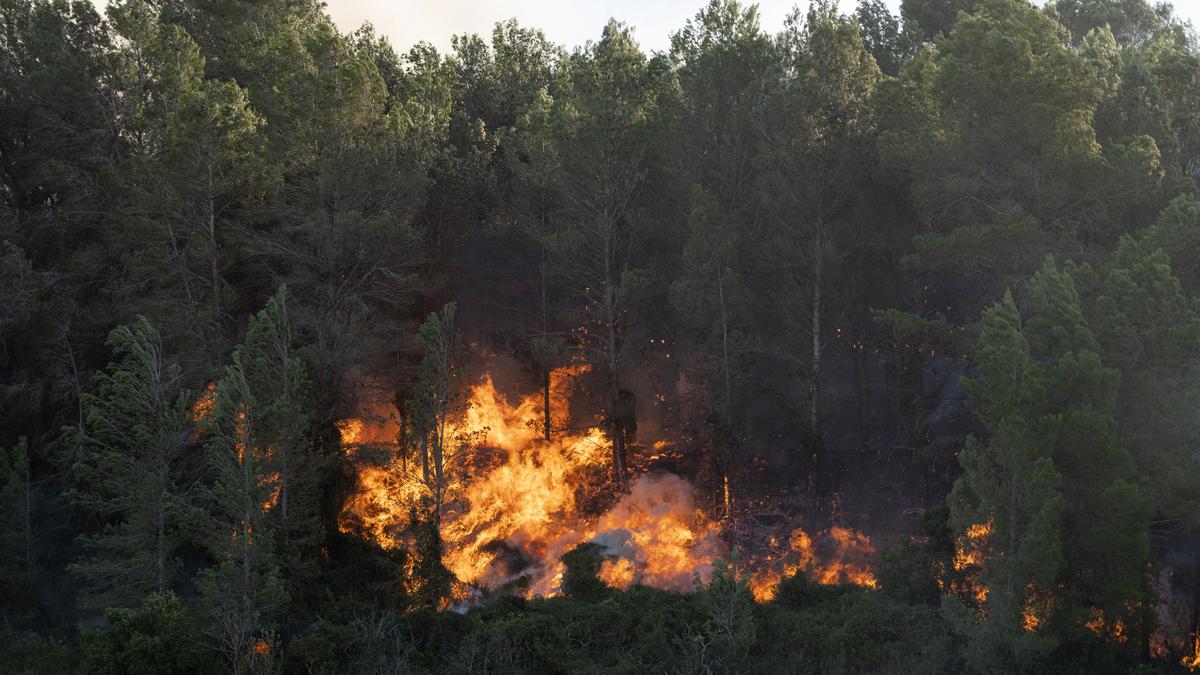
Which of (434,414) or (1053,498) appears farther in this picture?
(434,414)

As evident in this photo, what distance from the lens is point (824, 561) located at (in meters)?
33.2

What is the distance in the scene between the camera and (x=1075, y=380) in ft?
71.9

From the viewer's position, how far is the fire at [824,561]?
32.7m

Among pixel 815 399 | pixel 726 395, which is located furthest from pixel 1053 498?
pixel 726 395

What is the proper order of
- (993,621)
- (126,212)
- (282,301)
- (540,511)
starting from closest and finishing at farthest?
(993,621) < (282,301) < (126,212) < (540,511)

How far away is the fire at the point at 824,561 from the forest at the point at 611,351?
12 cm

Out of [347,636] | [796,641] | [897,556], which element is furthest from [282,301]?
[897,556]

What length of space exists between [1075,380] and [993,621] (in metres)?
5.38

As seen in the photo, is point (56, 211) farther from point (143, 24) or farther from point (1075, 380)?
point (1075, 380)

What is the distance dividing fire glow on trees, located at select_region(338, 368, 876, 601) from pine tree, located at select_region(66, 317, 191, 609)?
17.7 ft

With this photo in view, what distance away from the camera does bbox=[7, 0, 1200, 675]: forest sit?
22766 mm

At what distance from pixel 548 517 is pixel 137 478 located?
1429 cm

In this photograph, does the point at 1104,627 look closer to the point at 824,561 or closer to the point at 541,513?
the point at 824,561

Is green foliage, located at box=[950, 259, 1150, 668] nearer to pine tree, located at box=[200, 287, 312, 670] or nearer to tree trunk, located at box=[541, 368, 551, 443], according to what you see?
pine tree, located at box=[200, 287, 312, 670]
